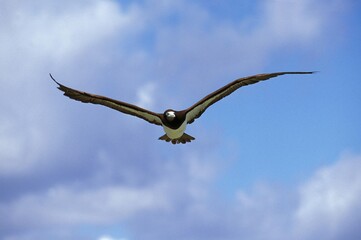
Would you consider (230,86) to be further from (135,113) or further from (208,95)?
(135,113)

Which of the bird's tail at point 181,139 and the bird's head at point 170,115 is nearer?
the bird's head at point 170,115

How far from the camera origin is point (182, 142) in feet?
A: 108

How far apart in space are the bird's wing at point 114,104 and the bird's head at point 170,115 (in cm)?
85

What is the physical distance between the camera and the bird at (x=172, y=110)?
102 feet

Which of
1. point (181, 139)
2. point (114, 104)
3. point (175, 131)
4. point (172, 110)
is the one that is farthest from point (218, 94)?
point (114, 104)

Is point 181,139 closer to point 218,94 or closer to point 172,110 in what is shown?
point 172,110

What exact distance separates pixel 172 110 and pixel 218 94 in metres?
2.03

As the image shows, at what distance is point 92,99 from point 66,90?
50.8 inches

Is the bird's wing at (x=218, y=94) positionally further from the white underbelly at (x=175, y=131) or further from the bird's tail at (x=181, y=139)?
the bird's tail at (x=181, y=139)

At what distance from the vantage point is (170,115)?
3114 cm

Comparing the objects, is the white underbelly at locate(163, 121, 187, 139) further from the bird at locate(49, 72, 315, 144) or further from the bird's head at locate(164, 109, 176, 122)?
the bird's head at locate(164, 109, 176, 122)

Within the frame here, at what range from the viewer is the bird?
31125 millimetres

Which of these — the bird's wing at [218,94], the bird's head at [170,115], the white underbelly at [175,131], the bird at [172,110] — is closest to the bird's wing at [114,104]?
the bird at [172,110]

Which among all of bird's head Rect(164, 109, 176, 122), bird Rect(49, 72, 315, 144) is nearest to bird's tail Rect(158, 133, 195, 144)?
bird Rect(49, 72, 315, 144)
